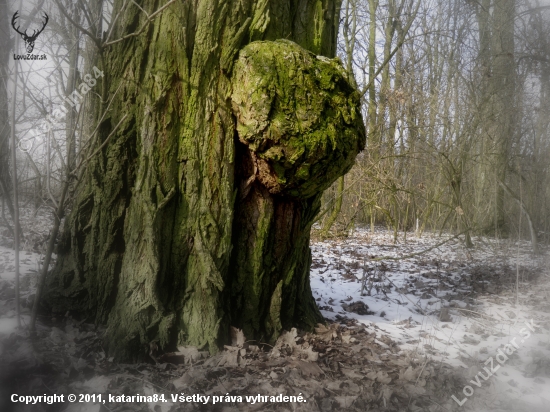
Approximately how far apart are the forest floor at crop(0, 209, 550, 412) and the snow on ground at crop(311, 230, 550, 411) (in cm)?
1

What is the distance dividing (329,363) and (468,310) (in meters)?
1.88

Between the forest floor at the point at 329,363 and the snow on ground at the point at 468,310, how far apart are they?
1 cm

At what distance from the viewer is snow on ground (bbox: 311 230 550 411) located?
236 centimetres

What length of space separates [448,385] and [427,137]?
22.5ft

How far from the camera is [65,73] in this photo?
8.36 feet

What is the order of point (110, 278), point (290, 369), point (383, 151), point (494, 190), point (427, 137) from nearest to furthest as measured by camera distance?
point (290, 369)
point (110, 278)
point (494, 190)
point (427, 137)
point (383, 151)

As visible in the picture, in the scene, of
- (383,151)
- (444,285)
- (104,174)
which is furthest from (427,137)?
(104,174)

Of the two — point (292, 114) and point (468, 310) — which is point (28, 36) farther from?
point (468, 310)

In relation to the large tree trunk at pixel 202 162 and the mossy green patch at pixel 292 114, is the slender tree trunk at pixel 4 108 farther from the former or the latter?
the mossy green patch at pixel 292 114

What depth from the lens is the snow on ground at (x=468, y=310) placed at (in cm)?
236

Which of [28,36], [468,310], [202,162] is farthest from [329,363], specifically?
[28,36]

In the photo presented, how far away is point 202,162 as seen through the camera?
7.27 feet

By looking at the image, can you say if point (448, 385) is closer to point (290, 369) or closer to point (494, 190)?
point (290, 369)

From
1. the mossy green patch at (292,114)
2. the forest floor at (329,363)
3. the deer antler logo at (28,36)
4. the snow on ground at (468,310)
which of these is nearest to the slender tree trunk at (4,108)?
the deer antler logo at (28,36)
